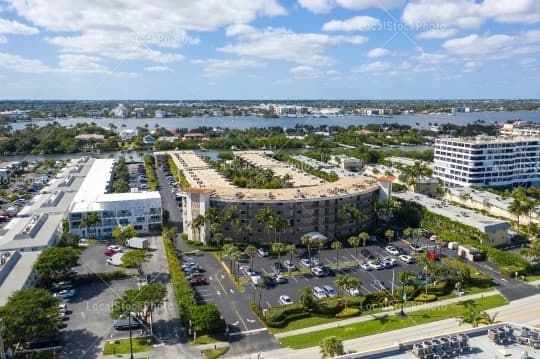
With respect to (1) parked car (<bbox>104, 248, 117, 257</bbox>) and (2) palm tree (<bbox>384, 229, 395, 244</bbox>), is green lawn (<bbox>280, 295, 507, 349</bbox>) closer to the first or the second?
(2) palm tree (<bbox>384, 229, 395, 244</bbox>)

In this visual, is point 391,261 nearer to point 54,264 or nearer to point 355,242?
point 355,242

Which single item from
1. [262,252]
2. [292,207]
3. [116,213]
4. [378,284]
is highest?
[292,207]

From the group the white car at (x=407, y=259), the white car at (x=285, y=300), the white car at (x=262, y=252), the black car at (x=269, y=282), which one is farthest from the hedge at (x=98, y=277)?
A: the white car at (x=407, y=259)

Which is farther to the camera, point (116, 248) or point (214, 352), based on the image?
point (116, 248)

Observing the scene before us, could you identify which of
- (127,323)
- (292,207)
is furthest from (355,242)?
(127,323)

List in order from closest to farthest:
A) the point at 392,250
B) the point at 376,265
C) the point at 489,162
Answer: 1. the point at 376,265
2. the point at 392,250
3. the point at 489,162

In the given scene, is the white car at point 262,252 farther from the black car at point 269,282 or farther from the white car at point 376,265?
the white car at point 376,265

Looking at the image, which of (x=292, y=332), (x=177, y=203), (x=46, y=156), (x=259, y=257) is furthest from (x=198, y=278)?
(x=46, y=156)
